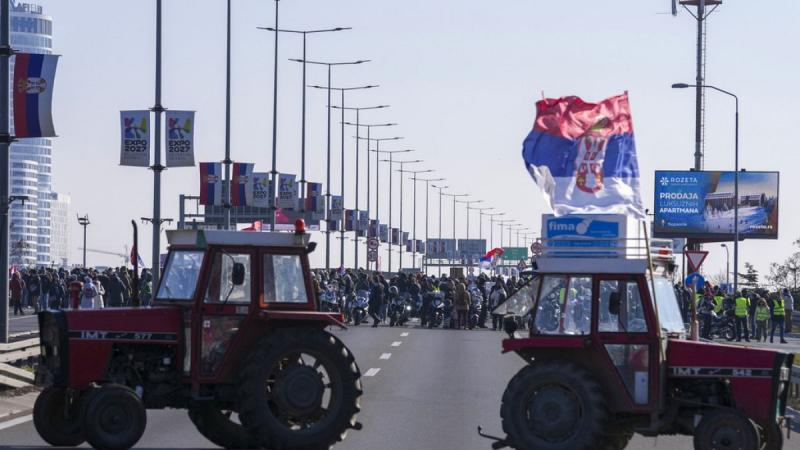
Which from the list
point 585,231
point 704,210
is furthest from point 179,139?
point 704,210

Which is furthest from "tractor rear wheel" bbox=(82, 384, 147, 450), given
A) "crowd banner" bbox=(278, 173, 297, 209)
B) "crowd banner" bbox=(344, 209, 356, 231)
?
"crowd banner" bbox=(344, 209, 356, 231)

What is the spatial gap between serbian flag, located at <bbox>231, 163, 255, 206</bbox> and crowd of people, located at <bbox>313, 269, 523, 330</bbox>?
136 inches

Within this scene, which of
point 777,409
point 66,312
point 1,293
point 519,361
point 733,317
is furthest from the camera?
point 733,317

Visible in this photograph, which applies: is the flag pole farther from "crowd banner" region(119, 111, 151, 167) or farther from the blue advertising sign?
the blue advertising sign

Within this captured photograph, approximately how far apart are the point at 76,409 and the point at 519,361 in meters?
19.2

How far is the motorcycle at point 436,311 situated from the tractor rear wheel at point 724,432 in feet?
129

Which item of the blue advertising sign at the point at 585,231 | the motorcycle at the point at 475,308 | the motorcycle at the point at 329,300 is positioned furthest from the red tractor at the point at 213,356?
the motorcycle at the point at 475,308

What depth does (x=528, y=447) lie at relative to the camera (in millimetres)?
15156

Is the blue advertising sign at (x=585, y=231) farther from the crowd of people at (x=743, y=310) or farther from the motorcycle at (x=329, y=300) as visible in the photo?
the motorcycle at (x=329, y=300)

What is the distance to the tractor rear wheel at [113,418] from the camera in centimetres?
1560

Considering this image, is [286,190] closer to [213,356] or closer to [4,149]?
[4,149]

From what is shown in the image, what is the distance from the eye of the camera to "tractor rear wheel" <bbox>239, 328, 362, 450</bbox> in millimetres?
15664

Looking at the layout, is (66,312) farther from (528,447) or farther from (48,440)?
(528,447)

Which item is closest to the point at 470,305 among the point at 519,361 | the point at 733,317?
the point at 733,317
